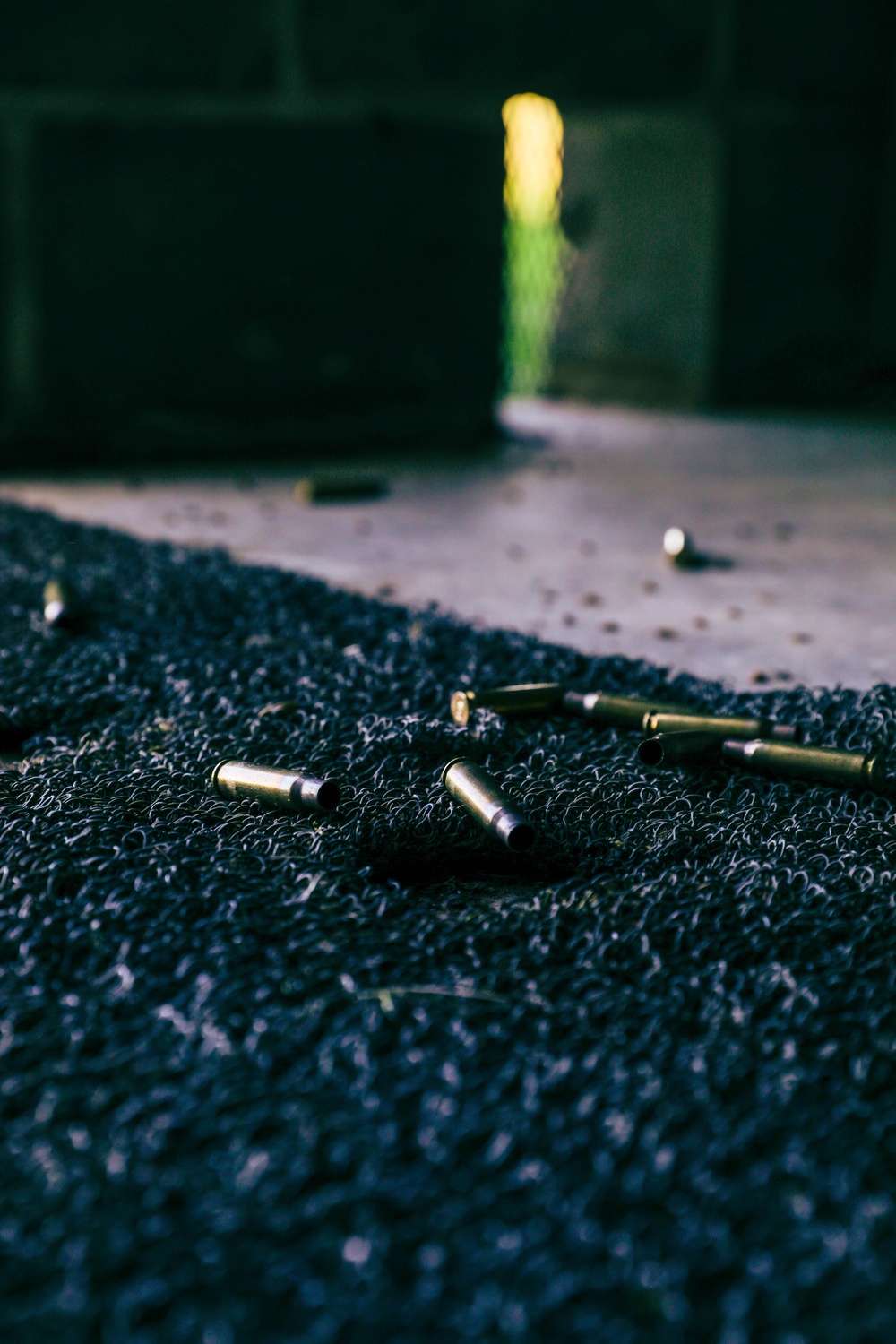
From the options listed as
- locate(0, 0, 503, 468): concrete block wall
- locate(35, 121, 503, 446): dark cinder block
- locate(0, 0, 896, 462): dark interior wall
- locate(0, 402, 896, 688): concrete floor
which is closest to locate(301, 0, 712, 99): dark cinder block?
locate(0, 0, 896, 462): dark interior wall

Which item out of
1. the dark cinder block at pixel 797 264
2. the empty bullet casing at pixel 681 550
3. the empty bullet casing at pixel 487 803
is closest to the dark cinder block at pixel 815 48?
the dark cinder block at pixel 797 264

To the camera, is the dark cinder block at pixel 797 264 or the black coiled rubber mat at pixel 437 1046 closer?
the black coiled rubber mat at pixel 437 1046

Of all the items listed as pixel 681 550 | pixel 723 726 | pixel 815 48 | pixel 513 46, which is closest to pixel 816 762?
pixel 723 726

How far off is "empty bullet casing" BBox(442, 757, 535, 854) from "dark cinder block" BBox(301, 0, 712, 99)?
4590 millimetres

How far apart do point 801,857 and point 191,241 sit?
463 centimetres

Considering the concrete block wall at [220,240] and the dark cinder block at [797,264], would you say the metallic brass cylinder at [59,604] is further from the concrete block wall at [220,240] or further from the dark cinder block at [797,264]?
the dark cinder block at [797,264]

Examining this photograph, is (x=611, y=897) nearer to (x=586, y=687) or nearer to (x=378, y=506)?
(x=586, y=687)

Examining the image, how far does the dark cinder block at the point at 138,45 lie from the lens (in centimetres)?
509

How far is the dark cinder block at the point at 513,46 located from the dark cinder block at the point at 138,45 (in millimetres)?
285

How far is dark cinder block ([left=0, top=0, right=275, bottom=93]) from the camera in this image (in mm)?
5086

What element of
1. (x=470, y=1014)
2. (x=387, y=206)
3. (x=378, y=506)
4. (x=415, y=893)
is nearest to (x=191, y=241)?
(x=387, y=206)

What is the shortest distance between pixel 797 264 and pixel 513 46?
227cm

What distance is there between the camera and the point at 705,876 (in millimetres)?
1687

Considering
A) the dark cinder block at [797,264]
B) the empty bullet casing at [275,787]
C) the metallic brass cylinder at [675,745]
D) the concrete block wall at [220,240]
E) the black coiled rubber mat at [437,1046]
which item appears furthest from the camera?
the dark cinder block at [797,264]
